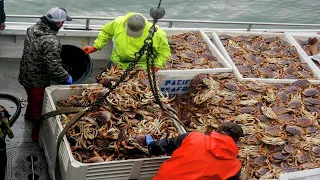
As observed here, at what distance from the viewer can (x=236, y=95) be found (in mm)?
5855

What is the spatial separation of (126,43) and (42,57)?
1.08m

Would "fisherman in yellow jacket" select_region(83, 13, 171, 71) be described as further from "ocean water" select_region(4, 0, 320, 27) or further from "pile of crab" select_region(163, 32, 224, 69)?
"ocean water" select_region(4, 0, 320, 27)

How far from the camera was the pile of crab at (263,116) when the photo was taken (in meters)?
5.08

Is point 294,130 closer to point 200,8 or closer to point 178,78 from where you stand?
point 178,78

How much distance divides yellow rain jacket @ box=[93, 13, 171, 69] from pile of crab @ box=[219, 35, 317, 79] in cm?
132

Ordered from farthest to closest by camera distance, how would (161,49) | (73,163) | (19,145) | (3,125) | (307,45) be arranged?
(307,45) → (161,49) → (19,145) → (3,125) → (73,163)

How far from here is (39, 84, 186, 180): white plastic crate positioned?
4238 mm

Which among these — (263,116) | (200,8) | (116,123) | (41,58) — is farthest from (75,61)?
(200,8)

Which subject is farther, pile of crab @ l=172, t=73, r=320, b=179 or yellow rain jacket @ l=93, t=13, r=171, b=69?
yellow rain jacket @ l=93, t=13, r=171, b=69

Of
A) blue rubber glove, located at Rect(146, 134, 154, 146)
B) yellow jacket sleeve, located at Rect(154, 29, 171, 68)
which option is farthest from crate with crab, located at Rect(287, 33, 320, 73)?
blue rubber glove, located at Rect(146, 134, 154, 146)

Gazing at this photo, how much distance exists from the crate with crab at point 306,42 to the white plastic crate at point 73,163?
306 cm

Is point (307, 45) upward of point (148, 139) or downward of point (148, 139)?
upward

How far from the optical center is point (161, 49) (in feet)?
18.6

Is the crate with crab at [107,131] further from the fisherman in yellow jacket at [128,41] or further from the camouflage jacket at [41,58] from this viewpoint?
the fisherman in yellow jacket at [128,41]
